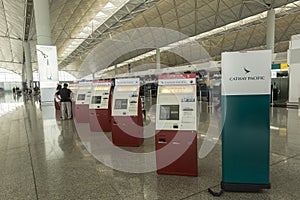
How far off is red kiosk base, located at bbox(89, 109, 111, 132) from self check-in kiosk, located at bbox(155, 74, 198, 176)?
3.41 metres

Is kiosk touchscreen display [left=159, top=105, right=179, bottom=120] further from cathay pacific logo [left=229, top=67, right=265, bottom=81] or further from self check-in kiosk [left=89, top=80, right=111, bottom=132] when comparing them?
self check-in kiosk [left=89, top=80, right=111, bottom=132]

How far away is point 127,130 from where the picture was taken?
4793mm

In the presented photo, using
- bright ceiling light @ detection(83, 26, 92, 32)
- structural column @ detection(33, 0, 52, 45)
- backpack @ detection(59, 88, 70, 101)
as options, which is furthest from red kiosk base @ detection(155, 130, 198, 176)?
bright ceiling light @ detection(83, 26, 92, 32)

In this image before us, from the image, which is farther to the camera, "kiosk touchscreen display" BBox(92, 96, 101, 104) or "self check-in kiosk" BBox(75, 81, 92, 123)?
"self check-in kiosk" BBox(75, 81, 92, 123)

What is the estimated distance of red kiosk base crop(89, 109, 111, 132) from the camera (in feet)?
20.9

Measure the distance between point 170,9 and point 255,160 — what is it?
18284 millimetres

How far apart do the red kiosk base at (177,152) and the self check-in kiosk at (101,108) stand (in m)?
3.39

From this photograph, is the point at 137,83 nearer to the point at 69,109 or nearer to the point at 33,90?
the point at 69,109

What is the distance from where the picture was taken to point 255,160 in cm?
265

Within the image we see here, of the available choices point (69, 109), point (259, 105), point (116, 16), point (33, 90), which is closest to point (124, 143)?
point (259, 105)

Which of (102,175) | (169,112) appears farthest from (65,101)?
(169,112)

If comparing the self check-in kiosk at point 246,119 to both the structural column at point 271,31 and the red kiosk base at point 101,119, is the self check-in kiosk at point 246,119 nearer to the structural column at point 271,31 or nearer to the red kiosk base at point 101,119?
the red kiosk base at point 101,119

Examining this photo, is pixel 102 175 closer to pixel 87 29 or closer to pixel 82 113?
pixel 82 113

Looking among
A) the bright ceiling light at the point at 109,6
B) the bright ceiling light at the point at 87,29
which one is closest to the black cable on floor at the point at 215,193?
the bright ceiling light at the point at 109,6
